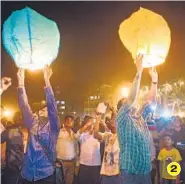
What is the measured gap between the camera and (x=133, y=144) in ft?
14.0

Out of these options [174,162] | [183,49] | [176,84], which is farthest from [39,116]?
[176,84]

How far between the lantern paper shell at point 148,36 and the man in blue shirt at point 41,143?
115 centimetres

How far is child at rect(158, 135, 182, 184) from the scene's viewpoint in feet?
25.8

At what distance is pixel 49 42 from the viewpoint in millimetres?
4750

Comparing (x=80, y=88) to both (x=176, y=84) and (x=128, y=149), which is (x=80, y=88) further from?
(x=128, y=149)

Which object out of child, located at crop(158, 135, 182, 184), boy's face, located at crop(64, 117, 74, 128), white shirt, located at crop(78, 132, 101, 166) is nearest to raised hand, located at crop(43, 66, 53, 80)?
white shirt, located at crop(78, 132, 101, 166)

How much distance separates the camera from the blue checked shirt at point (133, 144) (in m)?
4.27

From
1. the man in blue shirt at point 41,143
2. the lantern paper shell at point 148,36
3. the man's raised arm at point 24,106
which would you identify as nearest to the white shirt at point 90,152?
the man in blue shirt at point 41,143

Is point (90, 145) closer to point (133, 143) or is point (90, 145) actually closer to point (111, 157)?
point (111, 157)

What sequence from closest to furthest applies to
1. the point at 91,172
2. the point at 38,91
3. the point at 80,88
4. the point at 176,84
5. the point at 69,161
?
the point at 91,172, the point at 69,161, the point at 38,91, the point at 80,88, the point at 176,84

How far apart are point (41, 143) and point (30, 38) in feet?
4.22

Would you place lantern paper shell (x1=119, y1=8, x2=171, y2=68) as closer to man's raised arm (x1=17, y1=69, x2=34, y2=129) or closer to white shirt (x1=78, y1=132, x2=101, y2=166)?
man's raised arm (x1=17, y1=69, x2=34, y2=129)

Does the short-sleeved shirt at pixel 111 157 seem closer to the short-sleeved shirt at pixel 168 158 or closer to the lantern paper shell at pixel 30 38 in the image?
the short-sleeved shirt at pixel 168 158

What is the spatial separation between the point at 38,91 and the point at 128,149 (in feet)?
57.8
